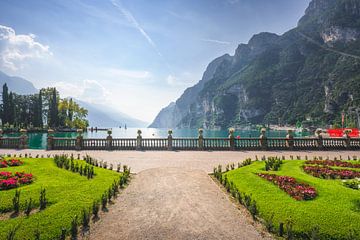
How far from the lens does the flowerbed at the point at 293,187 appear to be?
8008 millimetres

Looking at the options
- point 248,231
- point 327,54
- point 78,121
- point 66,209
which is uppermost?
point 327,54

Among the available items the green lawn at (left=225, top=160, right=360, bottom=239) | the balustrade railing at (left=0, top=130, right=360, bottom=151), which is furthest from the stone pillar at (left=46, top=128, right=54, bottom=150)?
the green lawn at (left=225, top=160, right=360, bottom=239)

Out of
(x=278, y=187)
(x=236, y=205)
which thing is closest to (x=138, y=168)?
(x=236, y=205)

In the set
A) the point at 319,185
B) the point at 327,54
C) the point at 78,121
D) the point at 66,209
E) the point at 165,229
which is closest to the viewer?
the point at 165,229

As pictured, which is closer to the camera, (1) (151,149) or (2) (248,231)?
(2) (248,231)

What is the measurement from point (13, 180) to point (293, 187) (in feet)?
39.2

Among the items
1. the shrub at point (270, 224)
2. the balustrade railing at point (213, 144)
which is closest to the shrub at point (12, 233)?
the shrub at point (270, 224)

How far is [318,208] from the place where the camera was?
7.07m

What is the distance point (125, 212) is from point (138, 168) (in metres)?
7.13

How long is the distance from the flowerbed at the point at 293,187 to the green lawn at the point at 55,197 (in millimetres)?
7591

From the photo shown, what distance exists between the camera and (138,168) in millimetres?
14609

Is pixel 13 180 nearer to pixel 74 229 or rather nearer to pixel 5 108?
pixel 74 229

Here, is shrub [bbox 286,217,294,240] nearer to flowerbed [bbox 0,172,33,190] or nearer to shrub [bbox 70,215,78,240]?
shrub [bbox 70,215,78,240]

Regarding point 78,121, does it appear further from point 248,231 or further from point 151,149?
point 248,231
